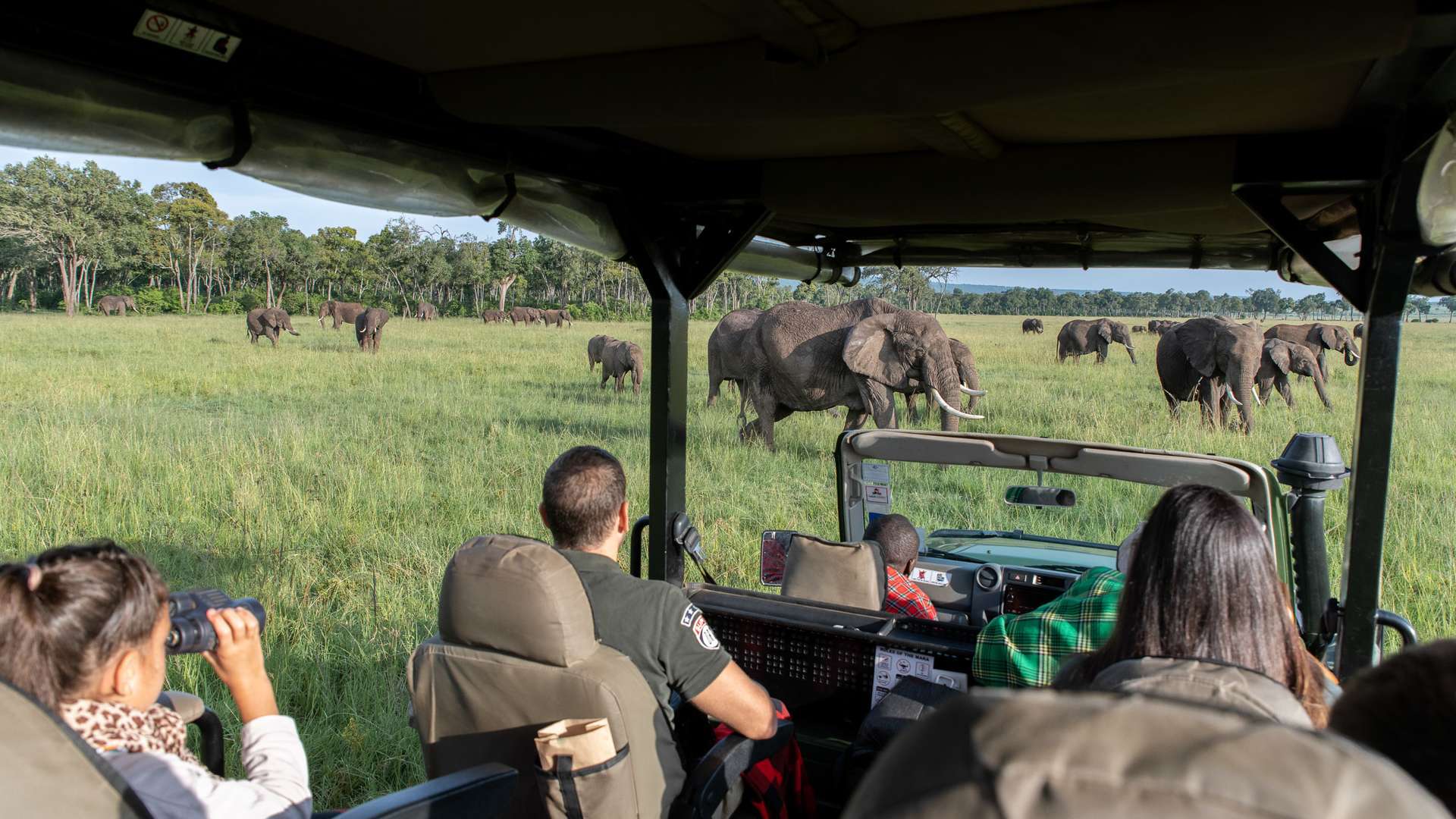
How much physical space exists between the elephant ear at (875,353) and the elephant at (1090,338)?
1404cm

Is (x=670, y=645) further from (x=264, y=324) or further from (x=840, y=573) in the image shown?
(x=264, y=324)

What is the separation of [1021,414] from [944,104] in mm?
13243

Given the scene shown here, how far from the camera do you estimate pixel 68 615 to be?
4.63 ft

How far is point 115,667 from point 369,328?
26078mm

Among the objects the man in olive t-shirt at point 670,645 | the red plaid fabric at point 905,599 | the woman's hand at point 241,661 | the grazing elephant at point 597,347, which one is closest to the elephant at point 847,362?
the grazing elephant at point 597,347

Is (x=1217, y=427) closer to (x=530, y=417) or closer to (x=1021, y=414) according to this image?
(x=1021, y=414)

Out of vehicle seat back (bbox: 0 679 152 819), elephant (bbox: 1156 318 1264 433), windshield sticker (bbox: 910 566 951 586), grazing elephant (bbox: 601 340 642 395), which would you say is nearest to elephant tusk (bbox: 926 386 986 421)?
elephant (bbox: 1156 318 1264 433)

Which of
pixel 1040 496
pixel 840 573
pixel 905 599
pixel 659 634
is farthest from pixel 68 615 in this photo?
pixel 1040 496

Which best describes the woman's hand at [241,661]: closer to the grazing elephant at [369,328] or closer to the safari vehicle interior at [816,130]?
the safari vehicle interior at [816,130]

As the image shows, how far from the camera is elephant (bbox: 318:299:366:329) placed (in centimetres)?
3322

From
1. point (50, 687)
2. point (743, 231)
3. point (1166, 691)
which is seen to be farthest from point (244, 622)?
point (743, 231)

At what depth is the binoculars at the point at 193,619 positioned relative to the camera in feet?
5.26

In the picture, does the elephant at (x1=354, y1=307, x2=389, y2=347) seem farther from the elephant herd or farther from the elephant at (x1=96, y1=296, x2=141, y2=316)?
the elephant at (x1=96, y1=296, x2=141, y2=316)

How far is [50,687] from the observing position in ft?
4.57
